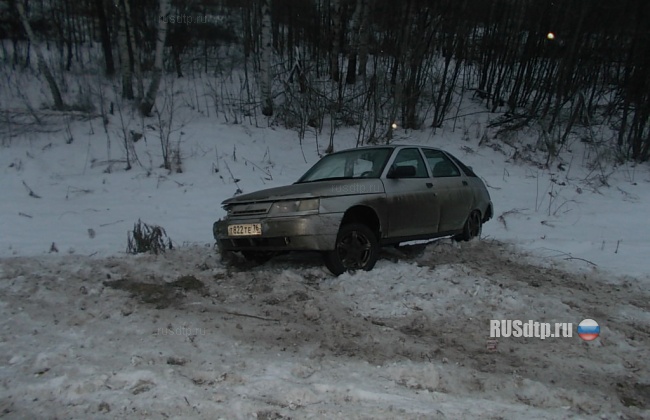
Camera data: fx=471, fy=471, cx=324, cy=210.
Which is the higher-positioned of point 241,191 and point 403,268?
point 403,268

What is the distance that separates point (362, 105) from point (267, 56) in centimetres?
343

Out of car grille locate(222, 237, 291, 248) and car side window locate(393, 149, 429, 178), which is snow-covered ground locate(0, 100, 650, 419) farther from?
car side window locate(393, 149, 429, 178)

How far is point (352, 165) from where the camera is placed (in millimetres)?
5848

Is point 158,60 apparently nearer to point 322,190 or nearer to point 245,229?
point 245,229

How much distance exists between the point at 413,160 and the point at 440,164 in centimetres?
72

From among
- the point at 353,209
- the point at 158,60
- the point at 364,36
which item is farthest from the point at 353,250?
the point at 364,36

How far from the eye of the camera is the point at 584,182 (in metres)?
13.5

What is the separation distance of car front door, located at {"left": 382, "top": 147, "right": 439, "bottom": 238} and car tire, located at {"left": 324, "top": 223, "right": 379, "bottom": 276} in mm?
372

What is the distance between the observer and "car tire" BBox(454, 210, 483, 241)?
6.91 m

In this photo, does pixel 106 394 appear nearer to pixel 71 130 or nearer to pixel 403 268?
pixel 403 268

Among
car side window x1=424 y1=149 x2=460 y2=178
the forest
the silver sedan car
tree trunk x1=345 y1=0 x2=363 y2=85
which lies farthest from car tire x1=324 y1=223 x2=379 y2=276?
tree trunk x1=345 y1=0 x2=363 y2=85

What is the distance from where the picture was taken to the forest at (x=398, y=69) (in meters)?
14.8

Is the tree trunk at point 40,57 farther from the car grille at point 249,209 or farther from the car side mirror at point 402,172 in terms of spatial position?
the car side mirror at point 402,172

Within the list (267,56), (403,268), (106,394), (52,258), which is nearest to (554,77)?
(267,56)
